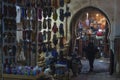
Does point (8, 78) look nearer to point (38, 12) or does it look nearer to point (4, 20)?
point (4, 20)

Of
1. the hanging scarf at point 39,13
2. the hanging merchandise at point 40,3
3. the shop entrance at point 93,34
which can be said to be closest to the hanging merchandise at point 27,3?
the hanging merchandise at point 40,3

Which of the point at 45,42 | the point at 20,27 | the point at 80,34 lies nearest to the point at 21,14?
the point at 20,27

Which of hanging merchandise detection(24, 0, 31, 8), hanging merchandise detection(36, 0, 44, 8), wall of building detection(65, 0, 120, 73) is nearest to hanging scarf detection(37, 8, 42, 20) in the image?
hanging merchandise detection(36, 0, 44, 8)

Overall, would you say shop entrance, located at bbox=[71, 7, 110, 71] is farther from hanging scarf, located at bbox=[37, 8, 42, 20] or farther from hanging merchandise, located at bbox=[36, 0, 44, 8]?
hanging merchandise, located at bbox=[36, 0, 44, 8]

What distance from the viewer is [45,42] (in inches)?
451

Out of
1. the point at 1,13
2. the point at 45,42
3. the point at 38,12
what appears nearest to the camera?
the point at 1,13

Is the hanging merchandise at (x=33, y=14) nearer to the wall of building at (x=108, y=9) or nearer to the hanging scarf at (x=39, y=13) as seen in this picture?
the hanging scarf at (x=39, y=13)

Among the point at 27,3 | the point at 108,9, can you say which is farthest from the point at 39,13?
the point at 108,9

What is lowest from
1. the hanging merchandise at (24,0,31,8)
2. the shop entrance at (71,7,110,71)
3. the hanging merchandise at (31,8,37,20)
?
the shop entrance at (71,7,110,71)

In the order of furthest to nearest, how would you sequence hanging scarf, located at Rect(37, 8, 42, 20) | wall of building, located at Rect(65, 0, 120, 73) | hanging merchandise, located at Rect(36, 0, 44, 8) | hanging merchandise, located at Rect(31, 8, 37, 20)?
1. wall of building, located at Rect(65, 0, 120, 73)
2. hanging scarf, located at Rect(37, 8, 42, 20)
3. hanging merchandise, located at Rect(36, 0, 44, 8)
4. hanging merchandise, located at Rect(31, 8, 37, 20)

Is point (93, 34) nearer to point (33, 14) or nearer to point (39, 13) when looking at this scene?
point (39, 13)

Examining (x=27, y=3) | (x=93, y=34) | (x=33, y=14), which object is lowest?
(x=93, y=34)

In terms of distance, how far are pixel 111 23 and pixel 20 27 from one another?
8.25m

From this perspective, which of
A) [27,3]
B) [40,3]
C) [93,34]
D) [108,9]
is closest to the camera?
[27,3]
